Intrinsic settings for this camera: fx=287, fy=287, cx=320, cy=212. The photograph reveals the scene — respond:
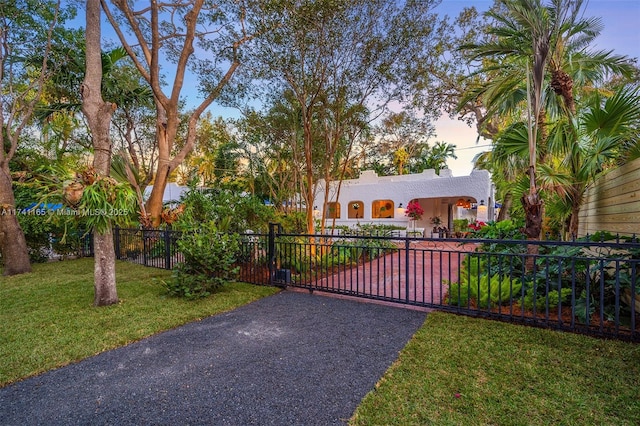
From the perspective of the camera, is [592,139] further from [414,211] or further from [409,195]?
[409,195]

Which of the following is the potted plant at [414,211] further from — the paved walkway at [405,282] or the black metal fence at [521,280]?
the black metal fence at [521,280]

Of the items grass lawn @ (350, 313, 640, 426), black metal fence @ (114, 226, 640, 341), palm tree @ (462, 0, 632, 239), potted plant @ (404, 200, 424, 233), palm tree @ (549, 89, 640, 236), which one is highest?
palm tree @ (462, 0, 632, 239)

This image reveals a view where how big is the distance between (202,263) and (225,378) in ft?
8.81

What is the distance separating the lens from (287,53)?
6484 millimetres

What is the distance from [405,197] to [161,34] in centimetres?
1203

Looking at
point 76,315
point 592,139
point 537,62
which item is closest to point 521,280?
point 592,139

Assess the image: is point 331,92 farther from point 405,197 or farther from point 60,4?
point 405,197

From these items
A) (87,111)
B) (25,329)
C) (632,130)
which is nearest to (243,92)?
(87,111)

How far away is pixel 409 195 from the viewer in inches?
579

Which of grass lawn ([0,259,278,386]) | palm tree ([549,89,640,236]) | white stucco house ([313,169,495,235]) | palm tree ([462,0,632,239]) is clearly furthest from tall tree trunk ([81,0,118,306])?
white stucco house ([313,169,495,235])

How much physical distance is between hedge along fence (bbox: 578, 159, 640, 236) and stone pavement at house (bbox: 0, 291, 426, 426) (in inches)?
112

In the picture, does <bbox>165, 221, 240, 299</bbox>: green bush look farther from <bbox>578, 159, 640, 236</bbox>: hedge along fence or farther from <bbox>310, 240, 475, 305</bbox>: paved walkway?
<bbox>578, 159, 640, 236</bbox>: hedge along fence

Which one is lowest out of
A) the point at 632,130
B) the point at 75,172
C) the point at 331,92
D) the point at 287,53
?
the point at 75,172

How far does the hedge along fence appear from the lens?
3359 millimetres
